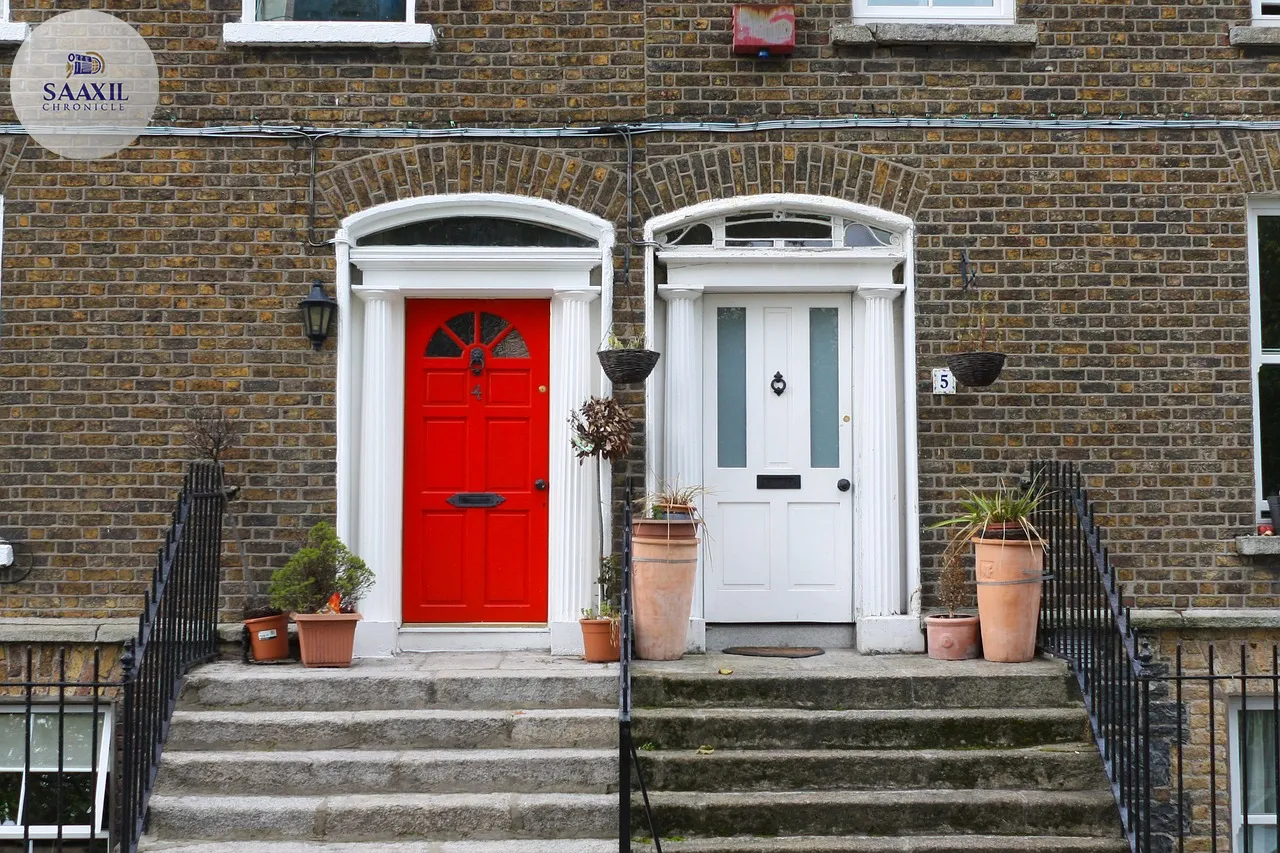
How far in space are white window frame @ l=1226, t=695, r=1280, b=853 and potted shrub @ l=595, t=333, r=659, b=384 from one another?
12.3 ft

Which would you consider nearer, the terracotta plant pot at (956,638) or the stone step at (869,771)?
the stone step at (869,771)

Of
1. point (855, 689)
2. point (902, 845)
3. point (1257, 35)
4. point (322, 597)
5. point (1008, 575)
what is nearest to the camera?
point (902, 845)

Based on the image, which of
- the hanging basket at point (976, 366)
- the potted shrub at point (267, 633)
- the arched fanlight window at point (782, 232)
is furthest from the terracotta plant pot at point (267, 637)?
the hanging basket at point (976, 366)

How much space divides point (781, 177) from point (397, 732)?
3.80 m

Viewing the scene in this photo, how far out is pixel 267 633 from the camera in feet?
22.0

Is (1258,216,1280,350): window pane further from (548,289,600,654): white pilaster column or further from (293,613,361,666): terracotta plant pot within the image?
(293,613,361,666): terracotta plant pot

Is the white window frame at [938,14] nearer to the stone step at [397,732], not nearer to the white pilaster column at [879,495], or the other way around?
the white pilaster column at [879,495]

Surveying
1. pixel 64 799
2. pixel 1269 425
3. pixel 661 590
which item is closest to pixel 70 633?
pixel 64 799

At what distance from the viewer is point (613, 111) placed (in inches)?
285

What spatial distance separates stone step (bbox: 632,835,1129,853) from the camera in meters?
5.38

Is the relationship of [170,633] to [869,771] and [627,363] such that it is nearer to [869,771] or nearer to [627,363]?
[627,363]

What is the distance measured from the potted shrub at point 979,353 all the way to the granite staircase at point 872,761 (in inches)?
63.2

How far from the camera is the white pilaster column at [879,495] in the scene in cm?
703

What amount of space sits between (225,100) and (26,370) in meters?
1.96
